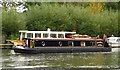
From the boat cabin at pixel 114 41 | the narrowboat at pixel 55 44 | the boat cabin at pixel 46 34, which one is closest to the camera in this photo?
the narrowboat at pixel 55 44

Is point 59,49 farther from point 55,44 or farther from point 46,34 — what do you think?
point 46,34

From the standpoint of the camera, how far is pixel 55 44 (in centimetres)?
3697

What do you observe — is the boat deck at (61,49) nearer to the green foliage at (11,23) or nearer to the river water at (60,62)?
the river water at (60,62)

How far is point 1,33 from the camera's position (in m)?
47.0

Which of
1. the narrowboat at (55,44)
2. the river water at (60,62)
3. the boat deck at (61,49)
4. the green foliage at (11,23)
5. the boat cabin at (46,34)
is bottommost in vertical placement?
the river water at (60,62)

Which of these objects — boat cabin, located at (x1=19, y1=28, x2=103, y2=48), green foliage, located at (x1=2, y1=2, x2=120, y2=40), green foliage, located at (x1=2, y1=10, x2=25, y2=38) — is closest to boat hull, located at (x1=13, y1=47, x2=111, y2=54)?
boat cabin, located at (x1=19, y1=28, x2=103, y2=48)

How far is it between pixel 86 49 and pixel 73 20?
39.8ft

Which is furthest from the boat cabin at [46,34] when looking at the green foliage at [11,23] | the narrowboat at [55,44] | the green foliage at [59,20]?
the green foliage at [11,23]


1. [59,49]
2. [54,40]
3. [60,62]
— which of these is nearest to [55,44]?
[54,40]

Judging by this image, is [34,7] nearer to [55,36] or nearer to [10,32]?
[10,32]

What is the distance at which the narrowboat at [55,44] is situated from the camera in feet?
118

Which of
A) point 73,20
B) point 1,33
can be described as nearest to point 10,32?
point 1,33

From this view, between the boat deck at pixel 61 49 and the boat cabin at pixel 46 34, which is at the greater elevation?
the boat cabin at pixel 46 34

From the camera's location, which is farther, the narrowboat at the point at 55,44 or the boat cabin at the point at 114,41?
the boat cabin at the point at 114,41
